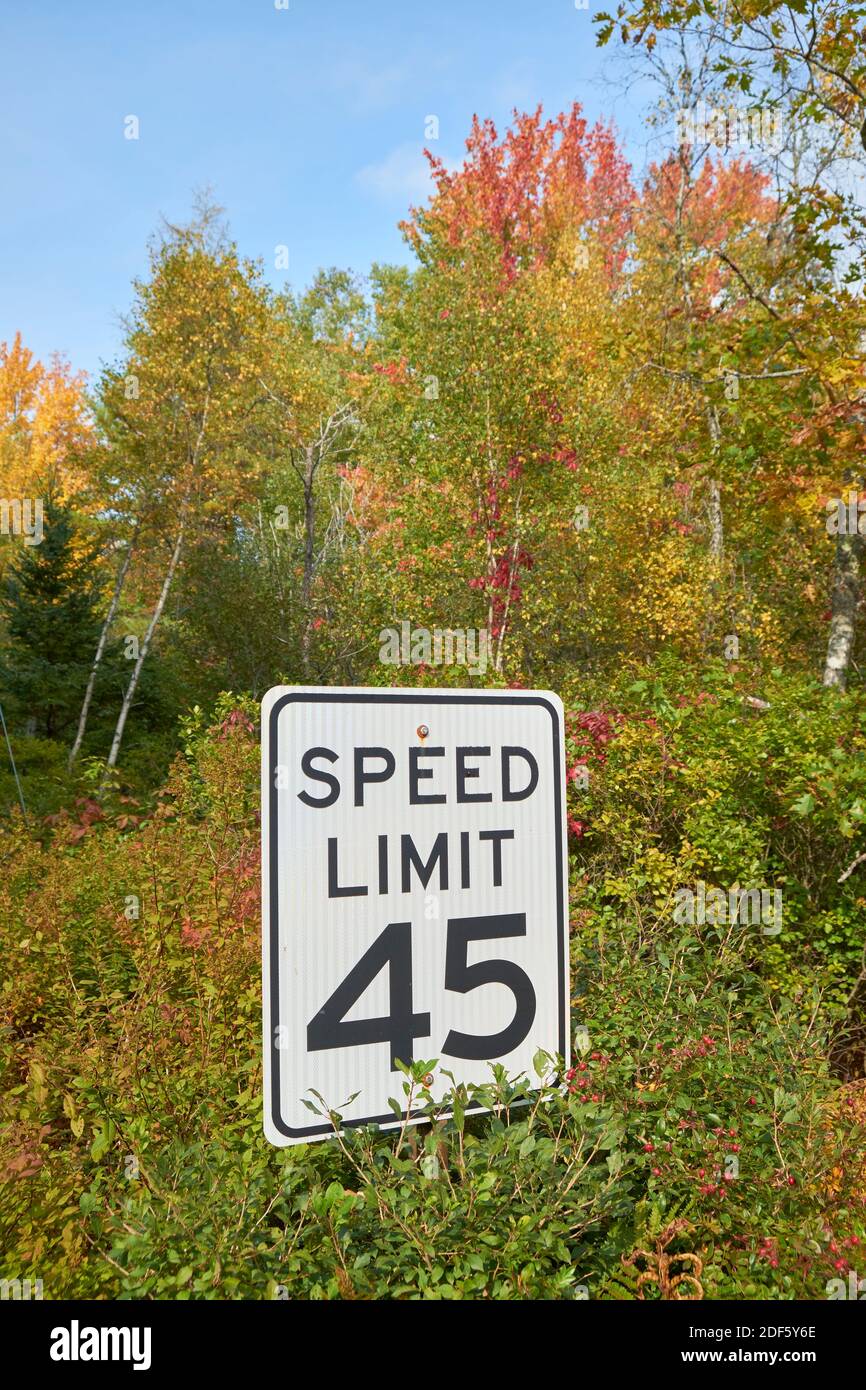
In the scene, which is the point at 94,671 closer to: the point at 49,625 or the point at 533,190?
the point at 49,625

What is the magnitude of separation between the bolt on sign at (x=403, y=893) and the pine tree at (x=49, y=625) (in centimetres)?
1633

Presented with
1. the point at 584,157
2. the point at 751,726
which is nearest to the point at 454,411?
the point at 751,726

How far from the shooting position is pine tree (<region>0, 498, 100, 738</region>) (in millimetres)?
16781

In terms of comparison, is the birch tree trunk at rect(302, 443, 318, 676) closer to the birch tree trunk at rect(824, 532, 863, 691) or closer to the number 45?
the birch tree trunk at rect(824, 532, 863, 691)

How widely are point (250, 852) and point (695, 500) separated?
49.3 feet

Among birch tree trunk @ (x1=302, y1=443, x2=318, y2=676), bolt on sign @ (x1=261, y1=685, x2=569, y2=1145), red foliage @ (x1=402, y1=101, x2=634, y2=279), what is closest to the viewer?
bolt on sign @ (x1=261, y1=685, x2=569, y2=1145)

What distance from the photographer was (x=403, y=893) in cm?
165

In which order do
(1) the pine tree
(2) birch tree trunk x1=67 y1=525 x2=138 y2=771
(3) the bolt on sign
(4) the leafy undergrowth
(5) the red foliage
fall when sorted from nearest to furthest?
(3) the bolt on sign, (4) the leafy undergrowth, (2) birch tree trunk x1=67 y1=525 x2=138 y2=771, (1) the pine tree, (5) the red foliage

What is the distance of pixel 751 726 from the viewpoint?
6273mm

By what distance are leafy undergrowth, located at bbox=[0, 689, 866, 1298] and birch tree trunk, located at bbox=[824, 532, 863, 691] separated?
7.24 metres

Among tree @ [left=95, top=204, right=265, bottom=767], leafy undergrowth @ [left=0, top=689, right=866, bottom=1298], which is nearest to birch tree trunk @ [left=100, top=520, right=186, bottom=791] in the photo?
tree @ [left=95, top=204, right=265, bottom=767]

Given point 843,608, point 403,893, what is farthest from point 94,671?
point 403,893

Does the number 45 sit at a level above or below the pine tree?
below

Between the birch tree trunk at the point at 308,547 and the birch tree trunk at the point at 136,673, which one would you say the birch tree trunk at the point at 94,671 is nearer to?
the birch tree trunk at the point at 136,673
